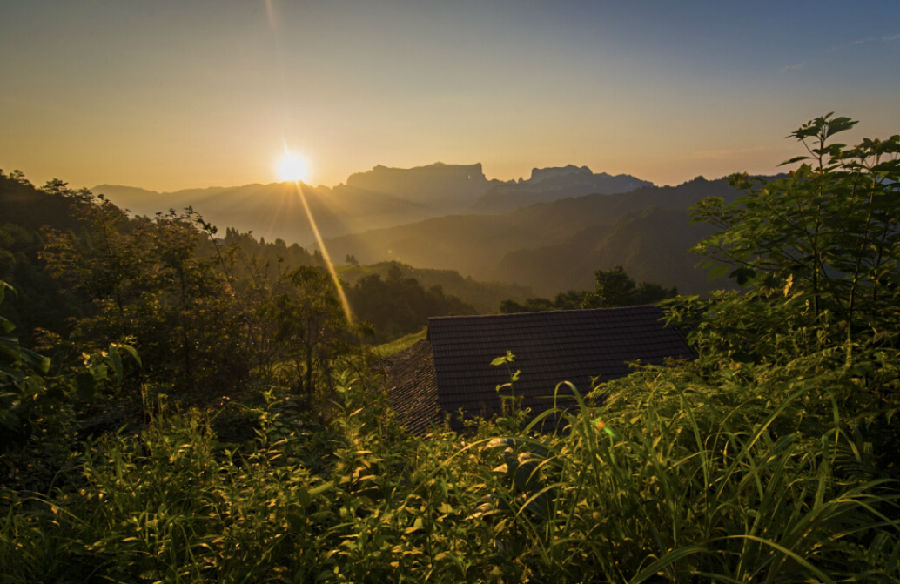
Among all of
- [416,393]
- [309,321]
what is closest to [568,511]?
[309,321]

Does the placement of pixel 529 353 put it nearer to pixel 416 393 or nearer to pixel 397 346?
pixel 416 393

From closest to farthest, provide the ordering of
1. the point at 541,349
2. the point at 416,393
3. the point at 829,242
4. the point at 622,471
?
the point at 622,471
the point at 829,242
the point at 541,349
the point at 416,393

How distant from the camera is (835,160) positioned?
248 centimetres

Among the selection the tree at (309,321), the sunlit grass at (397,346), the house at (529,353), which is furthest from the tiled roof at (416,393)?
the sunlit grass at (397,346)

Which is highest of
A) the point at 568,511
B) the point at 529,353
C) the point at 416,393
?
the point at 568,511

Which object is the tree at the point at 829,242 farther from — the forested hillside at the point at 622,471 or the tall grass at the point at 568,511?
the tall grass at the point at 568,511

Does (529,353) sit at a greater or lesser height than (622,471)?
lesser

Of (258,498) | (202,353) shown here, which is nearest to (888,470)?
(258,498)

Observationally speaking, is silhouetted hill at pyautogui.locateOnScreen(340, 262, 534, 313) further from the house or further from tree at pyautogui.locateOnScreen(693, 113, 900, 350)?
tree at pyautogui.locateOnScreen(693, 113, 900, 350)

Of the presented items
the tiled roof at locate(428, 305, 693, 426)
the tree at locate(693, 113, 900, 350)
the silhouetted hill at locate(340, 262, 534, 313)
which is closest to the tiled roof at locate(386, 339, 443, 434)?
the tiled roof at locate(428, 305, 693, 426)

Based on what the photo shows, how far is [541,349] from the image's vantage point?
1445 cm

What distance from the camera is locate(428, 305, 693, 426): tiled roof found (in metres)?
12.8

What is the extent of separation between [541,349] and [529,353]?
20.5 inches

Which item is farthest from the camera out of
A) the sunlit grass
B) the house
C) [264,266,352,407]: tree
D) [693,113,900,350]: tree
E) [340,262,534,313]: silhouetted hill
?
[340,262,534,313]: silhouetted hill
